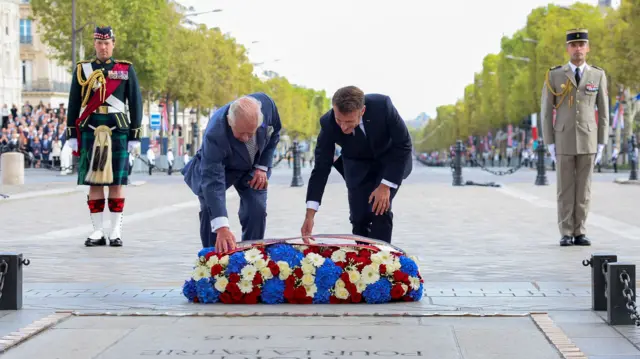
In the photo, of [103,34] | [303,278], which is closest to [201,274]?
[303,278]

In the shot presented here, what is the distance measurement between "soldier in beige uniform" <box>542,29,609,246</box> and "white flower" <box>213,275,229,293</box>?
5272 mm

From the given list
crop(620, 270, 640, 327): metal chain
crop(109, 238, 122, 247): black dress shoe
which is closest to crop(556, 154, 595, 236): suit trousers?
crop(109, 238, 122, 247): black dress shoe

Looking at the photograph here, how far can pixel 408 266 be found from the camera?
27.1 feet

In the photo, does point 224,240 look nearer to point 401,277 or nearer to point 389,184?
point 401,277


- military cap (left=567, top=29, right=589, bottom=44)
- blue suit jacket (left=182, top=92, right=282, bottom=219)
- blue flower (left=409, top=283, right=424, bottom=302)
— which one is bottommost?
blue flower (left=409, top=283, right=424, bottom=302)

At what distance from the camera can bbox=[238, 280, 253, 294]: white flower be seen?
8203 mm

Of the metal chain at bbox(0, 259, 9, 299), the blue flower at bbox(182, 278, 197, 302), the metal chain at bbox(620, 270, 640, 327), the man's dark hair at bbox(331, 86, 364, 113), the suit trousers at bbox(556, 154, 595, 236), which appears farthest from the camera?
the suit trousers at bbox(556, 154, 595, 236)

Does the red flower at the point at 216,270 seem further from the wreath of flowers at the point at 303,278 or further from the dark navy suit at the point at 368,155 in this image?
the dark navy suit at the point at 368,155

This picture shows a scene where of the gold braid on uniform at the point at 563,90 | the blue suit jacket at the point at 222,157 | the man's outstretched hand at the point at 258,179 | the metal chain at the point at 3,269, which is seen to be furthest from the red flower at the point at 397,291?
the gold braid on uniform at the point at 563,90

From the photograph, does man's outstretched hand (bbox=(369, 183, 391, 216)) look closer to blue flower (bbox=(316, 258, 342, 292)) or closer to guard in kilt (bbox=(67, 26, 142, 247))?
blue flower (bbox=(316, 258, 342, 292))

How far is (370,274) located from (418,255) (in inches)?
151

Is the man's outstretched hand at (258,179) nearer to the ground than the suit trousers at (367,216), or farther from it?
farther from it

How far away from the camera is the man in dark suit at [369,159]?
863cm

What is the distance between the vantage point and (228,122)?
8.32 meters
